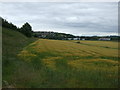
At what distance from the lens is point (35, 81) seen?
8.99 metres

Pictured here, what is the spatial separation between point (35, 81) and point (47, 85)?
809 millimetres

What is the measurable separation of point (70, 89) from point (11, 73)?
424 centimetres

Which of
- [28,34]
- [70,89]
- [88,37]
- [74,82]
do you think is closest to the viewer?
[70,89]

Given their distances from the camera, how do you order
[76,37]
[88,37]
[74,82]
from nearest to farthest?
[74,82] → [88,37] → [76,37]

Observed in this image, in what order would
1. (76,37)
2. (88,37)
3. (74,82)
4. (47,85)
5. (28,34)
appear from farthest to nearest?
(76,37) → (88,37) → (28,34) → (74,82) → (47,85)

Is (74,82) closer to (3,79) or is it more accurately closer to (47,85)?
(47,85)

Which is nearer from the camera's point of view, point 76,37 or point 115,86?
point 115,86

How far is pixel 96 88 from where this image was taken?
26.6ft

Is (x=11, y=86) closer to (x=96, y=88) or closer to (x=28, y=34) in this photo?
(x=96, y=88)

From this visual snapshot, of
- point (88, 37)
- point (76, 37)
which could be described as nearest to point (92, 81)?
point (88, 37)

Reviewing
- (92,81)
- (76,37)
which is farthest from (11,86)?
(76,37)

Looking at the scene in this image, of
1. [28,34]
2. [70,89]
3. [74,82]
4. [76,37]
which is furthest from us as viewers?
[76,37]

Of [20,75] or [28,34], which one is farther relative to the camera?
[28,34]

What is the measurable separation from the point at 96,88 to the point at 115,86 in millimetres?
1062
